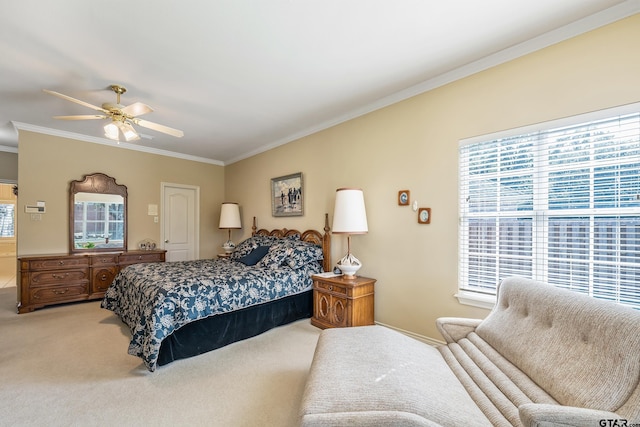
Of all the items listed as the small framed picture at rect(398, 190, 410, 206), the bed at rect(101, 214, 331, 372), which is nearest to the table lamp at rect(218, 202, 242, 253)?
the bed at rect(101, 214, 331, 372)

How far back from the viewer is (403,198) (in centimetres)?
289

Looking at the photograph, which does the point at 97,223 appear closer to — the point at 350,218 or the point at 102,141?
the point at 102,141

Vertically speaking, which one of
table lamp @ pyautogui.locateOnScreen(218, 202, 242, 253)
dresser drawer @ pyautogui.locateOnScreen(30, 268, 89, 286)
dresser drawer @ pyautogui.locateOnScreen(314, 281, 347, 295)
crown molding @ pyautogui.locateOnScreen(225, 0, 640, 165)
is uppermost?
crown molding @ pyautogui.locateOnScreen(225, 0, 640, 165)

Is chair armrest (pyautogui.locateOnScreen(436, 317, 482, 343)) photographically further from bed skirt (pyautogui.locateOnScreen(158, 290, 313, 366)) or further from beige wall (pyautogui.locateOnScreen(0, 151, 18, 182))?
beige wall (pyautogui.locateOnScreen(0, 151, 18, 182))

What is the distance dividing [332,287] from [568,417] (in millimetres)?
2270

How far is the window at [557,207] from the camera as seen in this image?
1.75 meters

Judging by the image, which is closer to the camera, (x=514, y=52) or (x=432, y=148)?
(x=514, y=52)

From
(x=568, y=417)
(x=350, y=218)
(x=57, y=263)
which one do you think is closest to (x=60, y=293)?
(x=57, y=263)

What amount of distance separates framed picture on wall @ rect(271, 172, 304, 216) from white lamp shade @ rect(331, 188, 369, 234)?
117 cm

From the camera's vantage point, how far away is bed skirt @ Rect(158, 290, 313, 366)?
2.42 meters

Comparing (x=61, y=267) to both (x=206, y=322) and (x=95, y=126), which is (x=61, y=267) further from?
(x=206, y=322)

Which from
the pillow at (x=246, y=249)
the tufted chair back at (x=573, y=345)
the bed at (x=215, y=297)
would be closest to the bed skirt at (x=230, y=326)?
the bed at (x=215, y=297)

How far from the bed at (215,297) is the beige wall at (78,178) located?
1776mm

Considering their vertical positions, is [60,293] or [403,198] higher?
[403,198]
